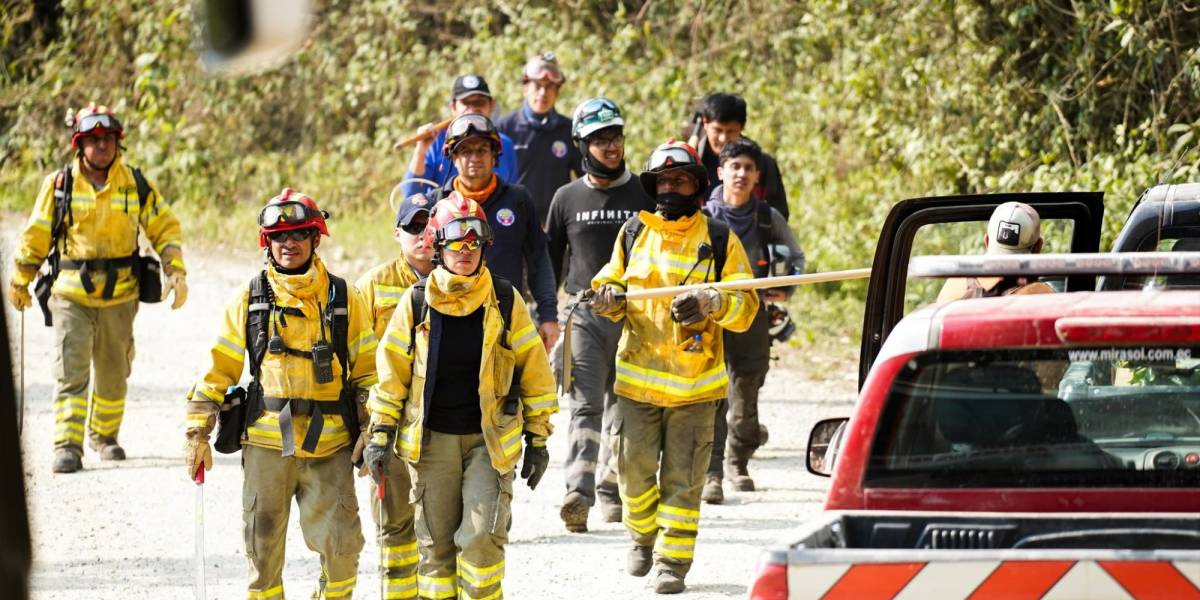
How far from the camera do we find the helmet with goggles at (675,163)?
295 inches

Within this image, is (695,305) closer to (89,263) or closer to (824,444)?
(824,444)

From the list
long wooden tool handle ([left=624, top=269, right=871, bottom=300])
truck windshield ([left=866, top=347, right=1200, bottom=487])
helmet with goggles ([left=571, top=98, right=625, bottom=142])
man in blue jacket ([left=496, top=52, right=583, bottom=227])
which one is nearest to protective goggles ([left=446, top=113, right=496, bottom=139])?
helmet with goggles ([left=571, top=98, right=625, bottom=142])

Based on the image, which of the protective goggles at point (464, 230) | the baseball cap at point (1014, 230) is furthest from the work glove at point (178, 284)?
the baseball cap at point (1014, 230)

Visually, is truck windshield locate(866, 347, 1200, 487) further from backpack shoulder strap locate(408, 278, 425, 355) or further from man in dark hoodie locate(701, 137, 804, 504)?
man in dark hoodie locate(701, 137, 804, 504)

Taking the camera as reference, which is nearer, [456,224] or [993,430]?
[993,430]

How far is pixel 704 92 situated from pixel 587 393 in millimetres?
10295

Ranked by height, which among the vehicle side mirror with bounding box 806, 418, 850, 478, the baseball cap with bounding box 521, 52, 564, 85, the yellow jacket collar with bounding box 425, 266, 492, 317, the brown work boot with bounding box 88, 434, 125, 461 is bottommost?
the brown work boot with bounding box 88, 434, 125, 461

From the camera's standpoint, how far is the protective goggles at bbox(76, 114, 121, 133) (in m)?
9.98

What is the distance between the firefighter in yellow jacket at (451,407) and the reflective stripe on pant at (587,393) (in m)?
1.88

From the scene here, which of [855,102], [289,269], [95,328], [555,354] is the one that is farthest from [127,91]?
[289,269]

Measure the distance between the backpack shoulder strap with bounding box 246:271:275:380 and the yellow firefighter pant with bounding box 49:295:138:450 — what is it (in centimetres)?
402

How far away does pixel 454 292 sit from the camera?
21.0ft

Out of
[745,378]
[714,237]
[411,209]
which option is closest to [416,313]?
[411,209]

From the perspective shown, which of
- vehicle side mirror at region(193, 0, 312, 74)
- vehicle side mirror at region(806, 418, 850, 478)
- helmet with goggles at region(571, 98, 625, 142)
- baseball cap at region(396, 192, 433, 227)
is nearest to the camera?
vehicle side mirror at region(193, 0, 312, 74)
